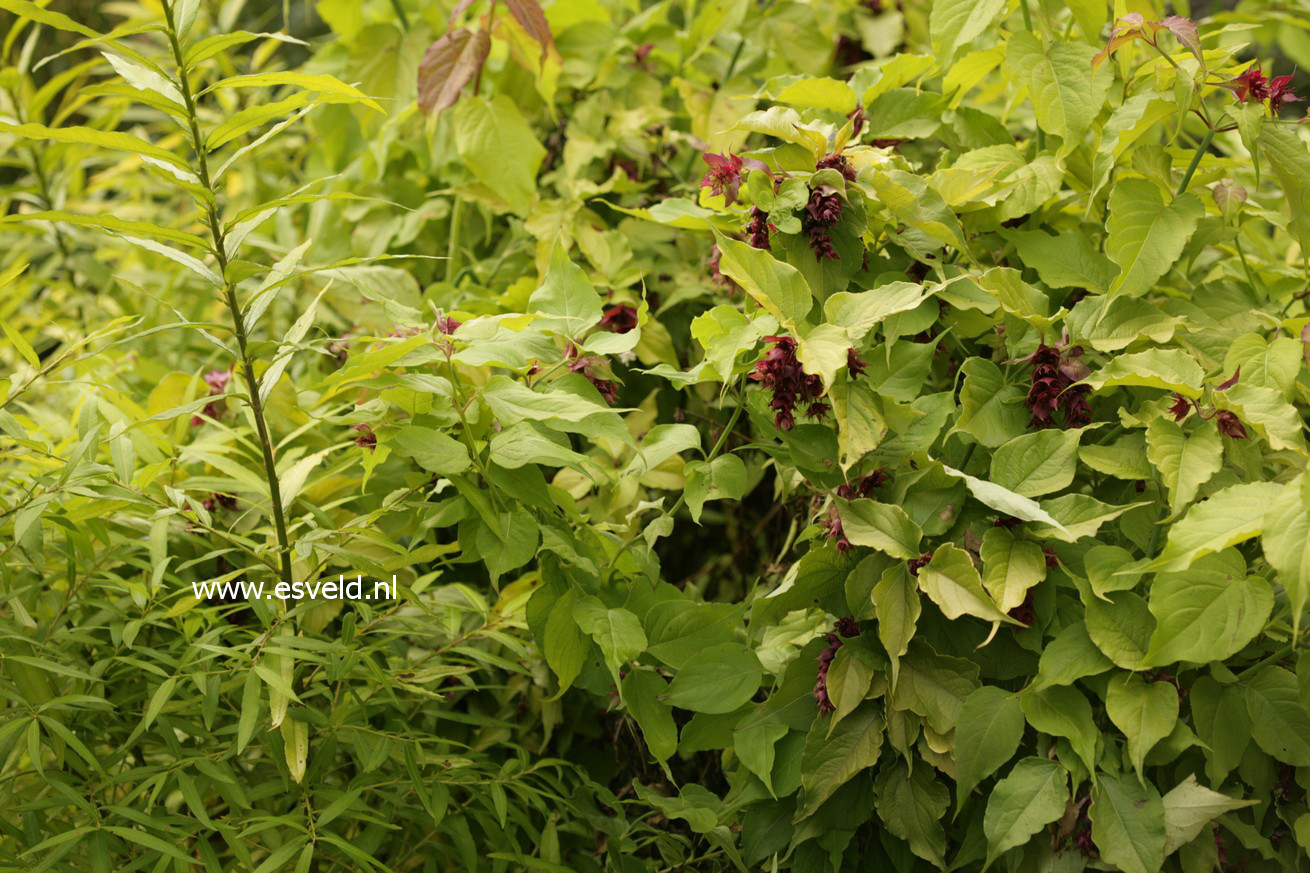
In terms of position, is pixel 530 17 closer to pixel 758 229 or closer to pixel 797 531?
pixel 758 229

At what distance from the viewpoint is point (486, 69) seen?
1276mm

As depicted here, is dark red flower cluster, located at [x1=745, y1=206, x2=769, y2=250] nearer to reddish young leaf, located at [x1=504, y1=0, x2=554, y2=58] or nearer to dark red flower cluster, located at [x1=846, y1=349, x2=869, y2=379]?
dark red flower cluster, located at [x1=846, y1=349, x2=869, y2=379]

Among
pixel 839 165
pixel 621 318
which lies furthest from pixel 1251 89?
pixel 621 318

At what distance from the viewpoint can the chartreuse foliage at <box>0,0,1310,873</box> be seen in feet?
2.14

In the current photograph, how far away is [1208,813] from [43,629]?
34.0 inches

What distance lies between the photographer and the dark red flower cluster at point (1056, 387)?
0.72m

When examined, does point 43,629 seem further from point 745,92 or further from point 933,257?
point 745,92

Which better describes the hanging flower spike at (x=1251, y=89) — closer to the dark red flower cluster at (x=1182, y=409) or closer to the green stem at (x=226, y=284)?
the dark red flower cluster at (x=1182, y=409)

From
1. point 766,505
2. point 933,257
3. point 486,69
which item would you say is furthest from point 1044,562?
point 486,69

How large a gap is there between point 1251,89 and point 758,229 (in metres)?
0.37

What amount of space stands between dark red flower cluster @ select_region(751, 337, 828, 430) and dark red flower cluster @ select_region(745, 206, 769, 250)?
0.08 meters

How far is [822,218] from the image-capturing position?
0.70m

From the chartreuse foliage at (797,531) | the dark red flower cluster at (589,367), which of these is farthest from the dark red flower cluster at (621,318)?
the dark red flower cluster at (589,367)

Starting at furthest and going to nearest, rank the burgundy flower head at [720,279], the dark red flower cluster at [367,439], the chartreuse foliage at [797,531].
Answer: the burgundy flower head at [720,279], the dark red flower cluster at [367,439], the chartreuse foliage at [797,531]
